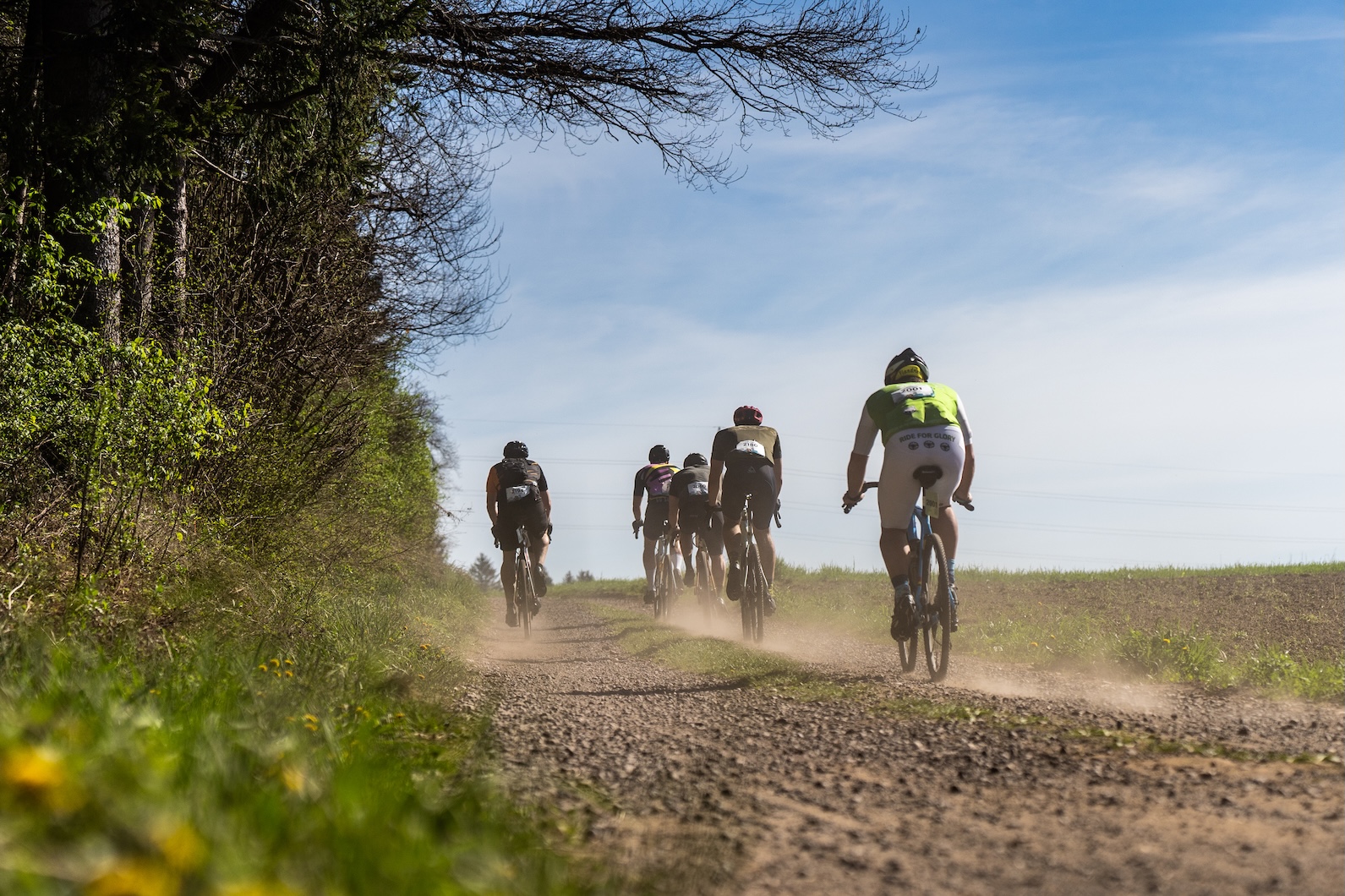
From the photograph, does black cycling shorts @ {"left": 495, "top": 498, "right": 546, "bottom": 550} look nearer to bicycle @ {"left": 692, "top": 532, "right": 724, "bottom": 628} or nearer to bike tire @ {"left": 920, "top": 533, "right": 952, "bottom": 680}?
bicycle @ {"left": 692, "top": 532, "right": 724, "bottom": 628}

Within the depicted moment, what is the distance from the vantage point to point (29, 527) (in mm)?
5809

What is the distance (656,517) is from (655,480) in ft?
2.03

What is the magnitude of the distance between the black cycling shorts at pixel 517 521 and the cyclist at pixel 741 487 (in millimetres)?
2628

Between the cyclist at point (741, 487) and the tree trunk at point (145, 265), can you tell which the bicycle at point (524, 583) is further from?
the tree trunk at point (145, 265)

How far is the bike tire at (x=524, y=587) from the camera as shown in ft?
37.7

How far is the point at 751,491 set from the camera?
956 centimetres

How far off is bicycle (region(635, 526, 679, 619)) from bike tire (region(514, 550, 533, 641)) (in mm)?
2732

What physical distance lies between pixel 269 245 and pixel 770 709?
777 centimetres

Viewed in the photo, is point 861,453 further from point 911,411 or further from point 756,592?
point 756,592

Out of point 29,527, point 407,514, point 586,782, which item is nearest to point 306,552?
point 29,527

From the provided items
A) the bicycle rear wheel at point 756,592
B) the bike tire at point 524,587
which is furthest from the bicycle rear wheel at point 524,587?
the bicycle rear wheel at point 756,592

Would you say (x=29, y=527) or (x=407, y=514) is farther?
(x=407, y=514)

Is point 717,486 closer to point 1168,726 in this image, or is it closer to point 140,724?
point 1168,726

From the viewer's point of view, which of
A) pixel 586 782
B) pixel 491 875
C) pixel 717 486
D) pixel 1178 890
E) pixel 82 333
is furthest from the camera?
pixel 717 486
